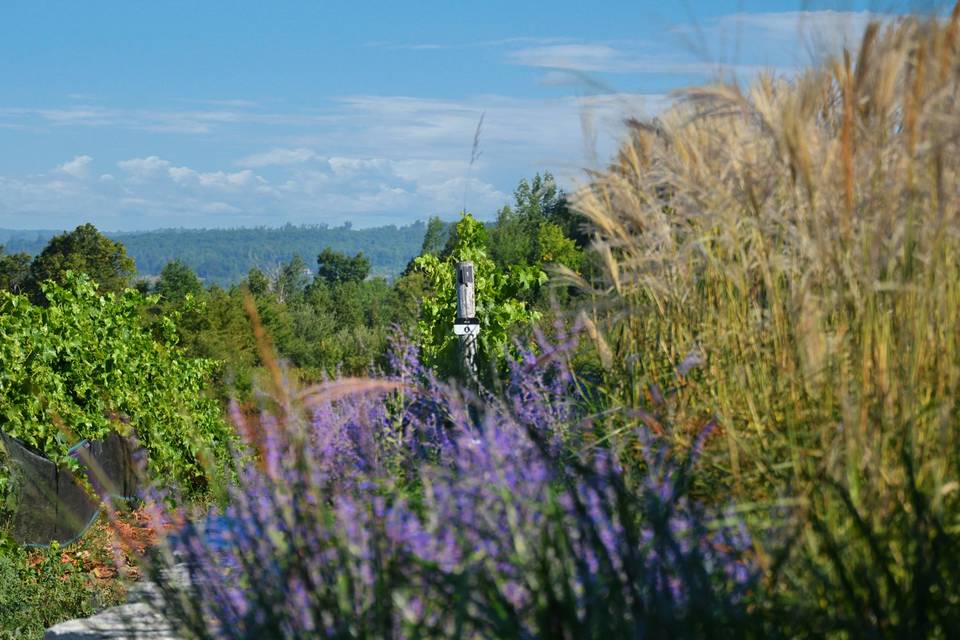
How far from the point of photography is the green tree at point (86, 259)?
51812 millimetres

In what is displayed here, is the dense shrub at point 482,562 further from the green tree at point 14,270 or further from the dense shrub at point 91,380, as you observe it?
the green tree at point 14,270

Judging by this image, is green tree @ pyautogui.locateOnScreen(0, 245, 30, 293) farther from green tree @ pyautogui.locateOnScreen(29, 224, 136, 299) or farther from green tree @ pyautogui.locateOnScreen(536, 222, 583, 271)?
green tree @ pyautogui.locateOnScreen(536, 222, 583, 271)

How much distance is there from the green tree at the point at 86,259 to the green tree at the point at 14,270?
1911 millimetres

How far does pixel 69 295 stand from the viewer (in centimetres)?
877

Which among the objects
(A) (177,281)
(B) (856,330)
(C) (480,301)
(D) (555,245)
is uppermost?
(B) (856,330)

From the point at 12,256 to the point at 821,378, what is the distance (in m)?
64.1

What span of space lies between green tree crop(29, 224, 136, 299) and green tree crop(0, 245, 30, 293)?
191 centimetres

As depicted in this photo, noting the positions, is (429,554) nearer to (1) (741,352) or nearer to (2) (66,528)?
(1) (741,352)

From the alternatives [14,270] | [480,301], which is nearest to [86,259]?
[14,270]

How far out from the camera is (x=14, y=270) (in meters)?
58.2

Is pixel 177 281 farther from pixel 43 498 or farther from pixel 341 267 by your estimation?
pixel 43 498

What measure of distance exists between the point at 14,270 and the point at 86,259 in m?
8.56

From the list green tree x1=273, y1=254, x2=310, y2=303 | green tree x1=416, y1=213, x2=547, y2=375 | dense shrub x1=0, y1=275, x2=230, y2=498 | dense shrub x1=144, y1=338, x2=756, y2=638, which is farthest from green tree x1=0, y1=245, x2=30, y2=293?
dense shrub x1=144, y1=338, x2=756, y2=638

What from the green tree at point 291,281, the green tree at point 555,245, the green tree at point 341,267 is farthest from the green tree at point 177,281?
the green tree at point 555,245
